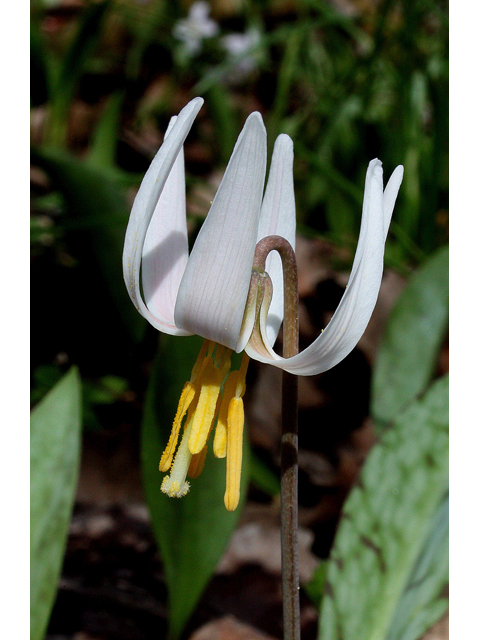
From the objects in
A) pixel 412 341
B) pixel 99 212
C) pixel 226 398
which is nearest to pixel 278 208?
pixel 226 398

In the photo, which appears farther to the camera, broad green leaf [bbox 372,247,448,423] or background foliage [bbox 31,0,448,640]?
broad green leaf [bbox 372,247,448,423]

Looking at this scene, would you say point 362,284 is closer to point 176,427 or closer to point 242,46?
point 176,427

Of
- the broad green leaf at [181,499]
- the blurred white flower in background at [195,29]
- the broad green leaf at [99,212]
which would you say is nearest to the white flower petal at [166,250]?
the broad green leaf at [181,499]

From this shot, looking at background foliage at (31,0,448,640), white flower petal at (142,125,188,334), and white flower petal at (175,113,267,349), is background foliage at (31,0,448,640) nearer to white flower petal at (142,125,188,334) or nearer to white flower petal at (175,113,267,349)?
white flower petal at (142,125,188,334)

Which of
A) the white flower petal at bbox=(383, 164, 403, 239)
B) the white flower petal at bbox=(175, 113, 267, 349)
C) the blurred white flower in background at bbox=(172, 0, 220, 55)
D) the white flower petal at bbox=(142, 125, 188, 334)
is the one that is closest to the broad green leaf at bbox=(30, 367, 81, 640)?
the white flower petal at bbox=(142, 125, 188, 334)
